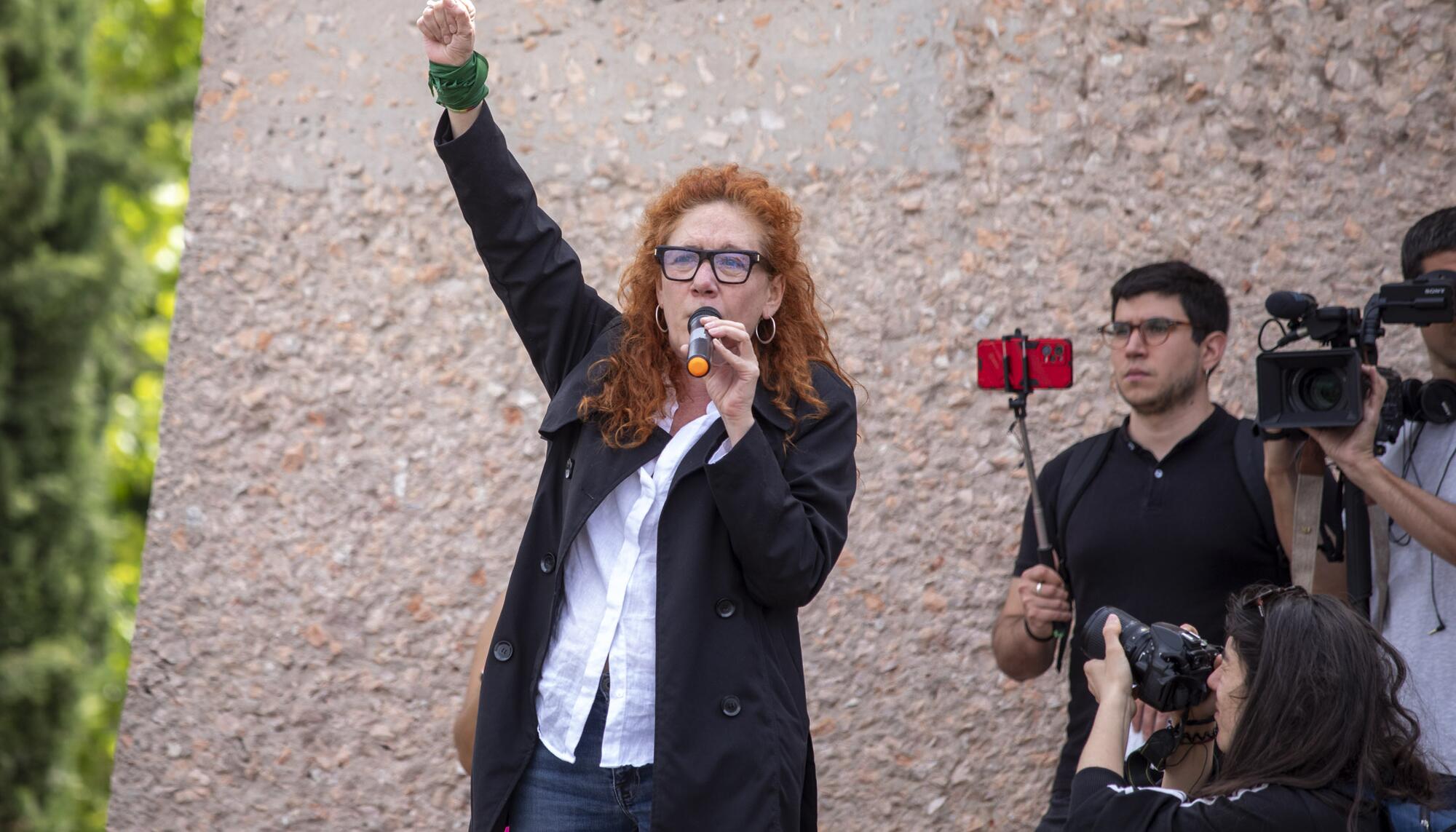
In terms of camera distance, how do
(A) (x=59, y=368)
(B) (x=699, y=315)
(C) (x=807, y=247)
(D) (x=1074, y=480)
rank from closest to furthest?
(B) (x=699, y=315)
(D) (x=1074, y=480)
(C) (x=807, y=247)
(A) (x=59, y=368)

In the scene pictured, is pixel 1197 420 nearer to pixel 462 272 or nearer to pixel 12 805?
pixel 462 272

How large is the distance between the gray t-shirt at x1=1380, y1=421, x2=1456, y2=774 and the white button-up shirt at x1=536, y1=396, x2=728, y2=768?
142 centimetres

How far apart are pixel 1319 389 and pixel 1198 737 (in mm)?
789

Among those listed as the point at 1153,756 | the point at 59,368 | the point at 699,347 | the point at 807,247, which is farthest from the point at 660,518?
the point at 59,368

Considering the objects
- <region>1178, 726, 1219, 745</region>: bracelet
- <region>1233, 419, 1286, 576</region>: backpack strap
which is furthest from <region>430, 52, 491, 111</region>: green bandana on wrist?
<region>1233, 419, 1286, 576</region>: backpack strap

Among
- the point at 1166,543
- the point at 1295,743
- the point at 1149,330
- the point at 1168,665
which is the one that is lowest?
the point at 1295,743

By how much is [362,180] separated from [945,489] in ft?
6.28

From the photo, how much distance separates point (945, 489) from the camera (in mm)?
4016

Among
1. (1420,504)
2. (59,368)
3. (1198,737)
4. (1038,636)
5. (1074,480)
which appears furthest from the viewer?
(59,368)

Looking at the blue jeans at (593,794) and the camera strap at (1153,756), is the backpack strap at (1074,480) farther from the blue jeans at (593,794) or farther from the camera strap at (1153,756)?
the blue jeans at (593,794)

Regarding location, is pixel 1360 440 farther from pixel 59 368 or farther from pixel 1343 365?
pixel 59 368

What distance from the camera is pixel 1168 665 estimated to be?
95.9 inches

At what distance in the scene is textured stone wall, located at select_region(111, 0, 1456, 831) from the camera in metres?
3.96

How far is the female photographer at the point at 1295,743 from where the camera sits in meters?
2.23
